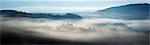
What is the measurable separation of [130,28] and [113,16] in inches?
6.8

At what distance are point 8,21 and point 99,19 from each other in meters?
0.75

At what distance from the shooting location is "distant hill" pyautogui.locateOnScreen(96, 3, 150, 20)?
205cm

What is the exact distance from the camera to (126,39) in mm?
2049

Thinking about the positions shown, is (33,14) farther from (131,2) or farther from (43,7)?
(131,2)

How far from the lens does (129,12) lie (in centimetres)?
205

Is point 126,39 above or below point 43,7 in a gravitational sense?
below

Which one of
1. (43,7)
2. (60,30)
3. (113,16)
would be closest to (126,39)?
(113,16)

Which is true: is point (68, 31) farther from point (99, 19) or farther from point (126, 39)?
point (126, 39)

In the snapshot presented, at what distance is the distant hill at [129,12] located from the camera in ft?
6.72

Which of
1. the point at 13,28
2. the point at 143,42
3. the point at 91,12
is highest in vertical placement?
the point at 91,12

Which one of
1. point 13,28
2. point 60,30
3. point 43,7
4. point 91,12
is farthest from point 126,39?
point 13,28

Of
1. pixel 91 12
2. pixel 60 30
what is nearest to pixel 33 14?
pixel 60 30

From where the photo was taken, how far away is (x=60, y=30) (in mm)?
2023

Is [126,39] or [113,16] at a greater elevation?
[113,16]
